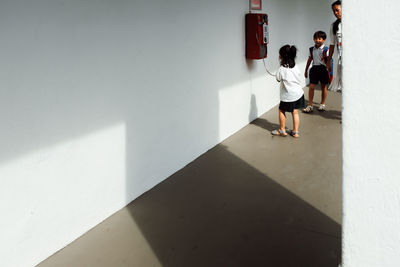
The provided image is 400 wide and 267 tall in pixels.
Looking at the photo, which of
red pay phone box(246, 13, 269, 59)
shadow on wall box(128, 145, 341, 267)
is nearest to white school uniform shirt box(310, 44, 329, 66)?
red pay phone box(246, 13, 269, 59)

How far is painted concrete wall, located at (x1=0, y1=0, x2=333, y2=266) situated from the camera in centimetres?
200

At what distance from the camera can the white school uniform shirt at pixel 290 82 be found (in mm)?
4234

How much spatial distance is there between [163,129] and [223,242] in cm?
121

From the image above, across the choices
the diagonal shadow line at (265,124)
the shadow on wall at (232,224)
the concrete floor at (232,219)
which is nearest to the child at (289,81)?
the diagonal shadow line at (265,124)

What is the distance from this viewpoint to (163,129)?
3.18 metres

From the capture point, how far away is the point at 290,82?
14.0 feet

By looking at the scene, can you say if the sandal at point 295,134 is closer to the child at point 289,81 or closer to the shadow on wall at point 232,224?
the child at point 289,81

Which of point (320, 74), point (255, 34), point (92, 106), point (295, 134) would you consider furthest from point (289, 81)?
point (92, 106)
